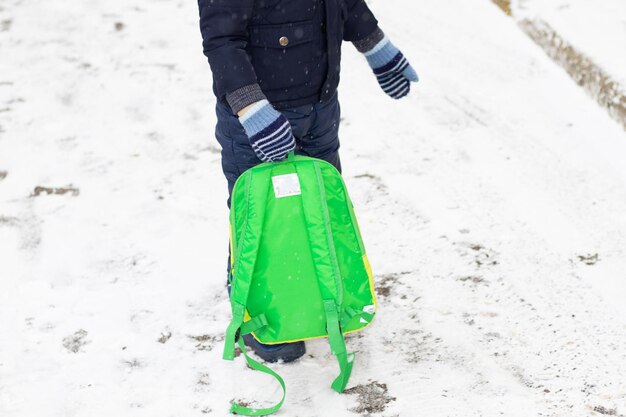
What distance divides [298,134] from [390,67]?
434 millimetres

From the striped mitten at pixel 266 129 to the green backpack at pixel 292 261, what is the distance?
0.14m

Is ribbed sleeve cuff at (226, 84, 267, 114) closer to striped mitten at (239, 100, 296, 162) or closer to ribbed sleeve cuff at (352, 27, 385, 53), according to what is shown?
striped mitten at (239, 100, 296, 162)

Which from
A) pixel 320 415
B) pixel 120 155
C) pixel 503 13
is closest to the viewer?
pixel 320 415

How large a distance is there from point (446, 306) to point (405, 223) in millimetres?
557

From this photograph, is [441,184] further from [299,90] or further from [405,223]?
[299,90]

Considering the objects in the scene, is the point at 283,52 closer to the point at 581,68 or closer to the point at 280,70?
the point at 280,70

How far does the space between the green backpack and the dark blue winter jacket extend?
9.1 inches

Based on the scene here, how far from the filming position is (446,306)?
2.85 m

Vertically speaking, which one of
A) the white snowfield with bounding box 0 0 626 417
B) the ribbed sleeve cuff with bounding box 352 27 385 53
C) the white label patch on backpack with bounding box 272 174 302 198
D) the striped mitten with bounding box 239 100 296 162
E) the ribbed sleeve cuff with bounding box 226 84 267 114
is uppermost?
the ribbed sleeve cuff with bounding box 352 27 385 53

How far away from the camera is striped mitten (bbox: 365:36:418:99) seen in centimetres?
265

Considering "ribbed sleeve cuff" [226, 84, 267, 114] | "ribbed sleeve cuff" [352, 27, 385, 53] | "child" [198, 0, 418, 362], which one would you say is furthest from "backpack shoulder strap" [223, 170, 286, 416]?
"ribbed sleeve cuff" [352, 27, 385, 53]

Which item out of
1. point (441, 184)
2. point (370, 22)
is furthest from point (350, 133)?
point (370, 22)

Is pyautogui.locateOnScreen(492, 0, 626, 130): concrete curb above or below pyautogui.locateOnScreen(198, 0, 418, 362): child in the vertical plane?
below

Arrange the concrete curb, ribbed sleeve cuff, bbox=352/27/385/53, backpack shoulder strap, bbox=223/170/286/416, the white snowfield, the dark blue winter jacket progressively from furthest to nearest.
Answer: the concrete curb < ribbed sleeve cuff, bbox=352/27/385/53 < the white snowfield < backpack shoulder strap, bbox=223/170/286/416 < the dark blue winter jacket
